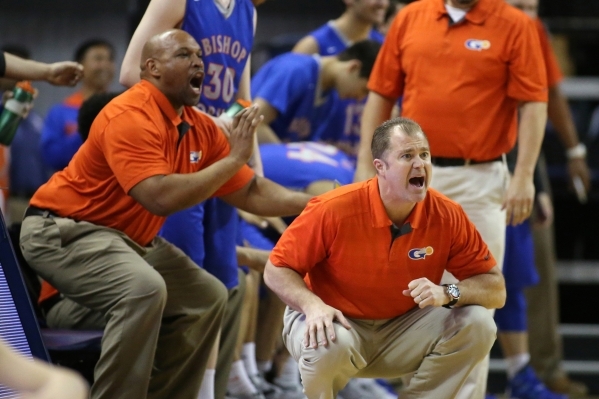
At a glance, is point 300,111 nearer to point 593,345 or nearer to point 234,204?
point 234,204

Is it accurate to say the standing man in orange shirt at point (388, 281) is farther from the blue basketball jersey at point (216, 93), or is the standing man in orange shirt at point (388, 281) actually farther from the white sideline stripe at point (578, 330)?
the white sideline stripe at point (578, 330)

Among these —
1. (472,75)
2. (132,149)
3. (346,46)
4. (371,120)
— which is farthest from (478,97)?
(346,46)

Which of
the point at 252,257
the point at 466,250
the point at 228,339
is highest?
the point at 466,250

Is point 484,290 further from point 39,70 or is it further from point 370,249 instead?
point 39,70

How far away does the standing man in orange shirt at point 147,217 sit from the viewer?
3975 mm

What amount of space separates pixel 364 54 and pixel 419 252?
7.73ft

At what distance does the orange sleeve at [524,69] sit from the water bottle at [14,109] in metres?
2.09

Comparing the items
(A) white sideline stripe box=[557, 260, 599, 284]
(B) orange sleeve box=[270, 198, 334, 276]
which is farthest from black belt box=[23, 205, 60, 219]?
(A) white sideline stripe box=[557, 260, 599, 284]

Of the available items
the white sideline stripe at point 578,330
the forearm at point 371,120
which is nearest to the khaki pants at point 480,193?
the forearm at point 371,120

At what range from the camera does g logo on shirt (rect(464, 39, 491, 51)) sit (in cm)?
484

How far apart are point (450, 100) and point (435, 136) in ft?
0.57

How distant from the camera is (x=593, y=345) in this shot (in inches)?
317

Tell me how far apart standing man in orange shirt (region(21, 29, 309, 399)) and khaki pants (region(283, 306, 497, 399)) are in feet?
1.65

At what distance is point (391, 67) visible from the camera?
5043 mm
